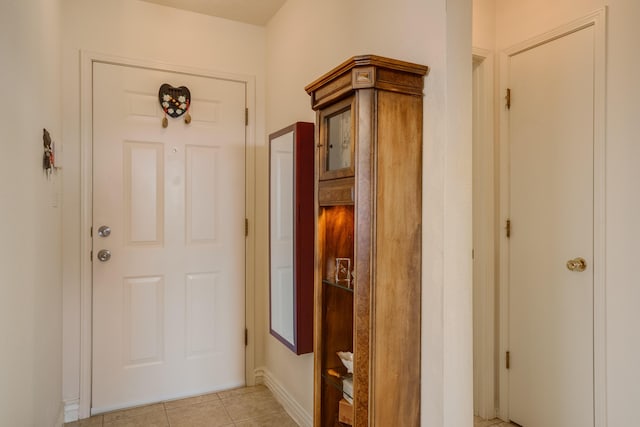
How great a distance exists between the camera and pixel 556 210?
2107mm

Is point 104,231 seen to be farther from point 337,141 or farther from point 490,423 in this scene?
point 490,423

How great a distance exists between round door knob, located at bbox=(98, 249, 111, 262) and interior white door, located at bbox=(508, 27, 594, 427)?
2.45m

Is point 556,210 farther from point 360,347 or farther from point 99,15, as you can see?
point 99,15

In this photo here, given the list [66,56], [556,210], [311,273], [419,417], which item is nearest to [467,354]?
[419,417]

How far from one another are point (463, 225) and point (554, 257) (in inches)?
40.9

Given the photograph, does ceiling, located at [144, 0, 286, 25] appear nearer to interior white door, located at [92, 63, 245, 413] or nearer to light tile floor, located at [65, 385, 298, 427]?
interior white door, located at [92, 63, 245, 413]

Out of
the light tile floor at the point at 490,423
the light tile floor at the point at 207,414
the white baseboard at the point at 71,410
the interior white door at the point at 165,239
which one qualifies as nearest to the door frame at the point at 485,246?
the light tile floor at the point at 490,423

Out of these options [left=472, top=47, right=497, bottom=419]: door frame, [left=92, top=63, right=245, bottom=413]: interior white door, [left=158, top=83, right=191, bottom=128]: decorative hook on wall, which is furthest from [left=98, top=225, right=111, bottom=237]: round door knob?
[left=472, top=47, right=497, bottom=419]: door frame

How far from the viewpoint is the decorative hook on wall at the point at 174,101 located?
103 inches

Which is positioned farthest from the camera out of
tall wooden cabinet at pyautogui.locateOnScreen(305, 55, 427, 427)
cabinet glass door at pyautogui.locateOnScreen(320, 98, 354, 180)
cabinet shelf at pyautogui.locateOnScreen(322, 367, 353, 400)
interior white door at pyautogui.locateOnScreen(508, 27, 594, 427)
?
interior white door at pyautogui.locateOnScreen(508, 27, 594, 427)

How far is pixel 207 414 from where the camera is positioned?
2.46 meters

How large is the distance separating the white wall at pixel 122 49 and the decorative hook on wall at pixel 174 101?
0.62ft

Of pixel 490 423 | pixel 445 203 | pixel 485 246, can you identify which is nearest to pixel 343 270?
pixel 445 203

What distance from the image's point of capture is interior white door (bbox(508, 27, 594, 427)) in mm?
1962
